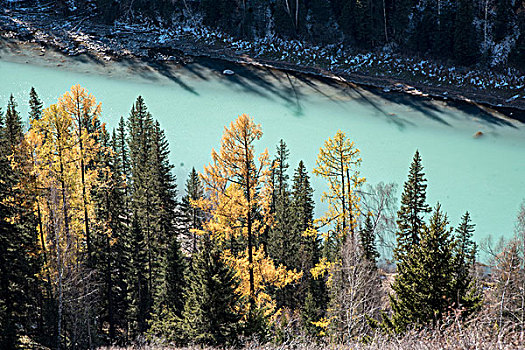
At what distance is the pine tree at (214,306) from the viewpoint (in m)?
23.7

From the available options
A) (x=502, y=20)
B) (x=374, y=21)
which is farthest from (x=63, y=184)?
(x=502, y=20)

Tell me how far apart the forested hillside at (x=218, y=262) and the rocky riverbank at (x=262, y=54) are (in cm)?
4103

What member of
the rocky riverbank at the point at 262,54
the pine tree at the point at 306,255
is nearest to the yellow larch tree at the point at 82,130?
the pine tree at the point at 306,255

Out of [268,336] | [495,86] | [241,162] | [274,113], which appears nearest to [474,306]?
[268,336]

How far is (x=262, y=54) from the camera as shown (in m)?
93.9

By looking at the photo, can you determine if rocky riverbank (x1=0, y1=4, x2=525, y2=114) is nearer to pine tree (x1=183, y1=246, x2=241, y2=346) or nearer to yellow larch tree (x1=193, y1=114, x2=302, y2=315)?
yellow larch tree (x1=193, y1=114, x2=302, y2=315)

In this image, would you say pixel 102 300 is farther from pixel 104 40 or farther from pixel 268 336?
pixel 104 40

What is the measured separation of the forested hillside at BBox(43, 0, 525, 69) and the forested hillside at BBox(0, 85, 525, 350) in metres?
48.1

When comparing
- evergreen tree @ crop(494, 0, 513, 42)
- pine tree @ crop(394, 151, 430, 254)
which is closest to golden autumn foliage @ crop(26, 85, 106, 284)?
pine tree @ crop(394, 151, 430, 254)

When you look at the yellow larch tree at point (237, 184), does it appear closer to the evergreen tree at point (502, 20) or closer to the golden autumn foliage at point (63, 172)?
the golden autumn foliage at point (63, 172)

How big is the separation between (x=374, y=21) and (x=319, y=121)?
28.5 metres

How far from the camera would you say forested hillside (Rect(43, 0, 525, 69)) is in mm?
82000

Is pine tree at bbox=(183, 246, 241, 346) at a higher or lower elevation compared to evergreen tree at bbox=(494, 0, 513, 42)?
lower

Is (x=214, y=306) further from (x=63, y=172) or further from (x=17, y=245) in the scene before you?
(x=17, y=245)
